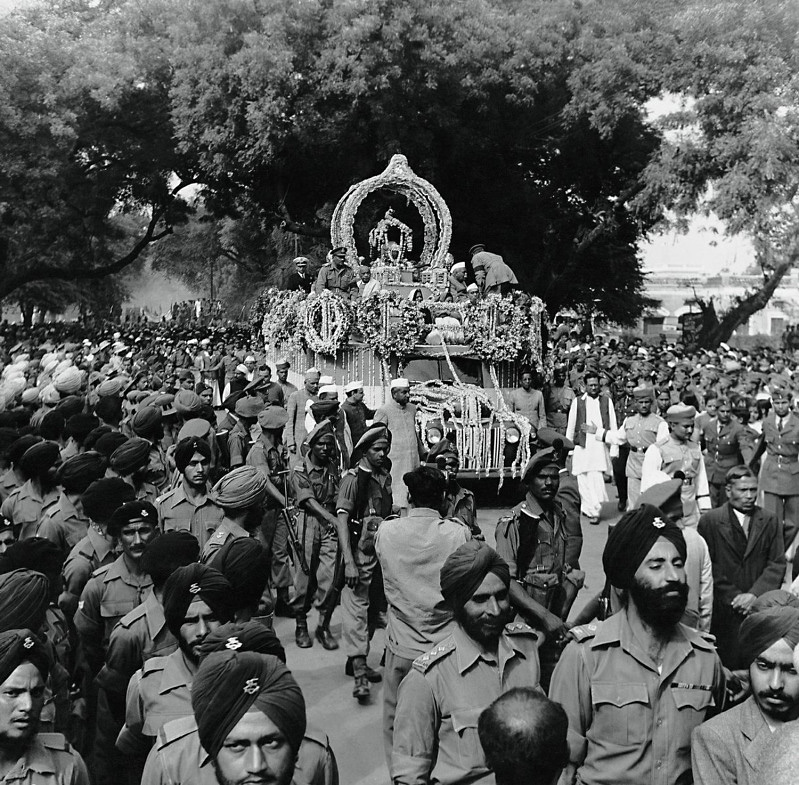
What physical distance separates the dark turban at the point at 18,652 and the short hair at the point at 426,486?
2.05 meters

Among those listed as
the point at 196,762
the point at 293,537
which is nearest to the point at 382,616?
the point at 293,537

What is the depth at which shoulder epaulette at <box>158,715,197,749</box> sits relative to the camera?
10.1 feet

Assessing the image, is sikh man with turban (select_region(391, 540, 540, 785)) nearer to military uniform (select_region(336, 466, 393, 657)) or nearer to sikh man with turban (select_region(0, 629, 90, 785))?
sikh man with turban (select_region(0, 629, 90, 785))

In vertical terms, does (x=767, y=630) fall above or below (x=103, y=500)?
above

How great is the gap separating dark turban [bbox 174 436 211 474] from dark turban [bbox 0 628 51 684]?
3142 mm

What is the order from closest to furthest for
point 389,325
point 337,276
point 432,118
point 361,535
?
point 361,535
point 389,325
point 337,276
point 432,118

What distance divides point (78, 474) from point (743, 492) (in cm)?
416

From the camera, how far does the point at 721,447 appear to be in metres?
10.2

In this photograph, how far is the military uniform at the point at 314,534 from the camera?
7160 mm

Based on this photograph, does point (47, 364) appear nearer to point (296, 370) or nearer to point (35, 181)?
point (296, 370)

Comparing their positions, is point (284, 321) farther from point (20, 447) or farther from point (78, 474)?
point (78, 474)

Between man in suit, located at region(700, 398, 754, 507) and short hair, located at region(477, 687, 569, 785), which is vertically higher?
short hair, located at region(477, 687, 569, 785)

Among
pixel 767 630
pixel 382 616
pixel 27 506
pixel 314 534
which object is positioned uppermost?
pixel 767 630

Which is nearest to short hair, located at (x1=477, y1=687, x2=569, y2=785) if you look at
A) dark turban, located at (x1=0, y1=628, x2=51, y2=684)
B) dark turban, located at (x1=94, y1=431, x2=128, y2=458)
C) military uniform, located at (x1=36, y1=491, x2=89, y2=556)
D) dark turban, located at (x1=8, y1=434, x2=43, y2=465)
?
dark turban, located at (x1=0, y1=628, x2=51, y2=684)
